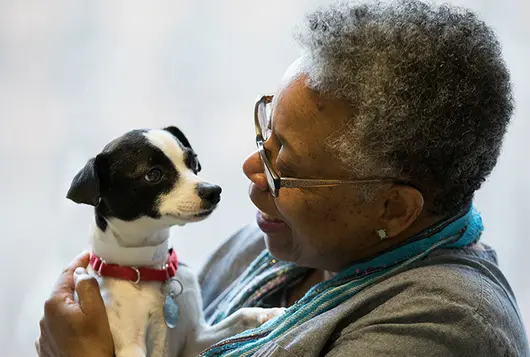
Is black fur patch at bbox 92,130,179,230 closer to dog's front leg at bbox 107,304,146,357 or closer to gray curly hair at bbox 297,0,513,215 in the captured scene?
dog's front leg at bbox 107,304,146,357

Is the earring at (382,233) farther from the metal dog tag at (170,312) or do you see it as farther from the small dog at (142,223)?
the metal dog tag at (170,312)

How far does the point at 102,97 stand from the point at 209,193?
22.8 inches

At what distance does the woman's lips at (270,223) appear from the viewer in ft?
3.80

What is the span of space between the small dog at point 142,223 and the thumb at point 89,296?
20 millimetres

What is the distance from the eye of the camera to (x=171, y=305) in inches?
51.4

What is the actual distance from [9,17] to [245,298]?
91 cm

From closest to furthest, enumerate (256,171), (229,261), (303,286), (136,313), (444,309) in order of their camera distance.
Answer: (444,309)
(256,171)
(136,313)
(303,286)
(229,261)

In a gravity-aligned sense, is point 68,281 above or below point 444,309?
below

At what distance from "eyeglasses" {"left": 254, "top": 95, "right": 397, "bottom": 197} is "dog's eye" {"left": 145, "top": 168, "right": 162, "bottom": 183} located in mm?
241

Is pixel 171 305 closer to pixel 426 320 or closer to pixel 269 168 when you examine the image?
pixel 269 168

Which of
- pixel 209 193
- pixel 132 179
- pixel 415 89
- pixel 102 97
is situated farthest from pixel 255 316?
pixel 102 97

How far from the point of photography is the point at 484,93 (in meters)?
0.94

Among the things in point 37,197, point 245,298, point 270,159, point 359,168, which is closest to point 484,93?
point 359,168

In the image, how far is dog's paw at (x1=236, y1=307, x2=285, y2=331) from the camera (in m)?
1.26
